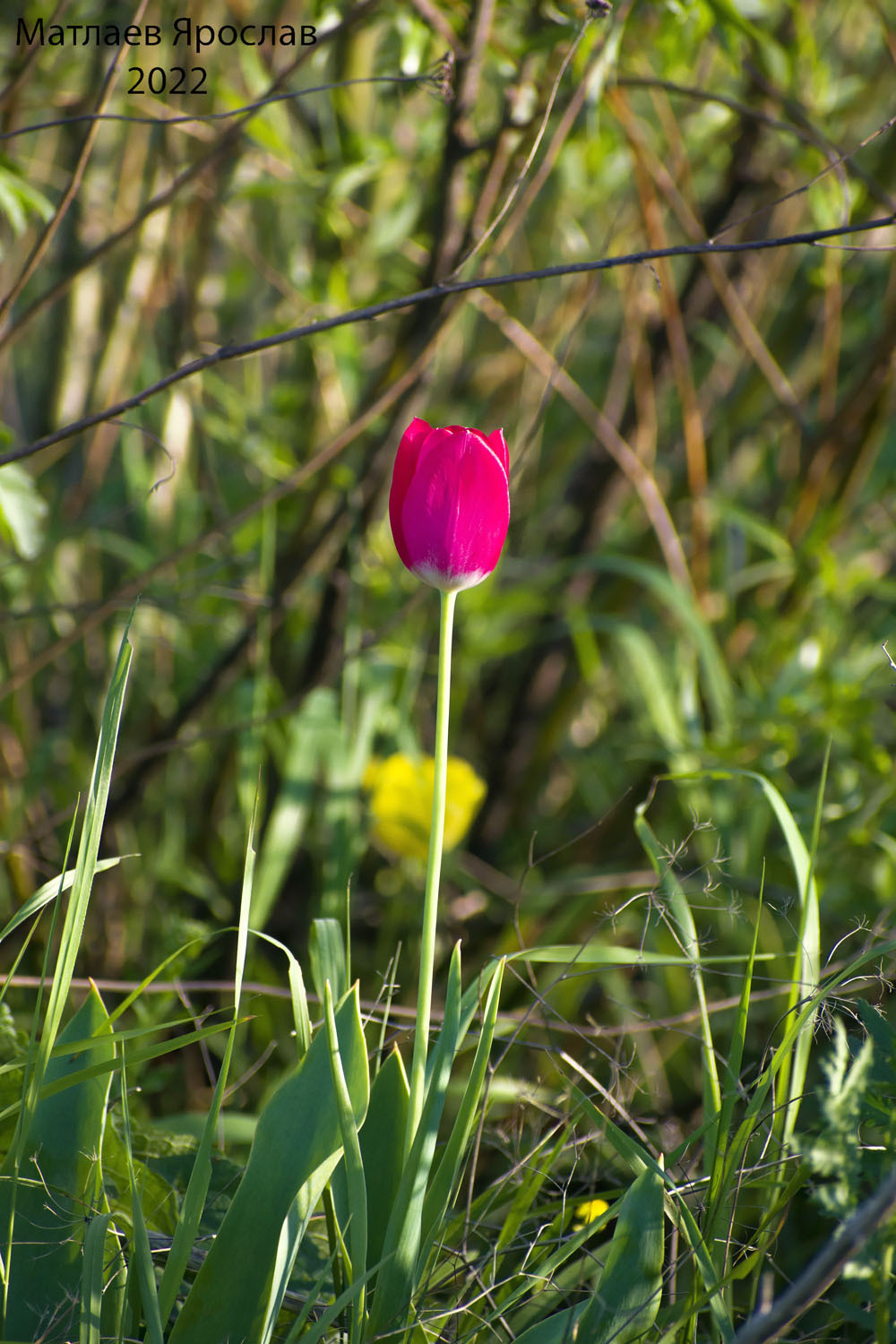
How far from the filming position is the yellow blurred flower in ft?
3.52

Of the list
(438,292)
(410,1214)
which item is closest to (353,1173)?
(410,1214)

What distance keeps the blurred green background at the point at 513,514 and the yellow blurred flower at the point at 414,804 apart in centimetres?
5

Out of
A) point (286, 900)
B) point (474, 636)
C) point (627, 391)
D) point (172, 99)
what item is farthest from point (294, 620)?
point (172, 99)

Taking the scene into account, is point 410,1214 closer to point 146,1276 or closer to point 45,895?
point 146,1276

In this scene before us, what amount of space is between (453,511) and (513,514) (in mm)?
1236

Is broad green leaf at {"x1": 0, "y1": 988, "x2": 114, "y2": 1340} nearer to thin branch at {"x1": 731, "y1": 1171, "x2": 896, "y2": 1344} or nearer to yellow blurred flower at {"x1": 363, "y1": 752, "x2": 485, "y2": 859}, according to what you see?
thin branch at {"x1": 731, "y1": 1171, "x2": 896, "y2": 1344}

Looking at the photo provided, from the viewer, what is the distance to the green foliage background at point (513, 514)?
3.19 ft

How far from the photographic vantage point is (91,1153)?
483 mm

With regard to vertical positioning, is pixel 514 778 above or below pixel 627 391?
below

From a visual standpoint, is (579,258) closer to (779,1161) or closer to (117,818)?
(117,818)

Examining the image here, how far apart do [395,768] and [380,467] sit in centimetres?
33

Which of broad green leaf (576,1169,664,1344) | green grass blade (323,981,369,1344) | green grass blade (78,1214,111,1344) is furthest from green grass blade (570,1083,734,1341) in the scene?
green grass blade (78,1214,111,1344)

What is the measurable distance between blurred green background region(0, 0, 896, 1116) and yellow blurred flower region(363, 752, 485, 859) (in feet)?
0.15

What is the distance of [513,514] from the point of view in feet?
5.60
